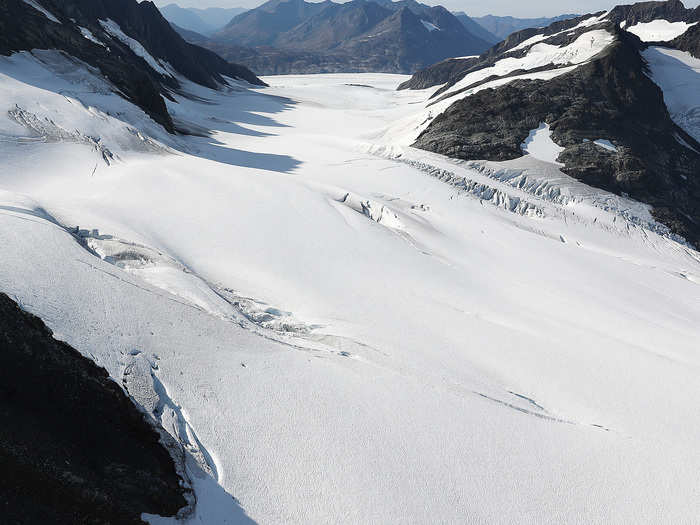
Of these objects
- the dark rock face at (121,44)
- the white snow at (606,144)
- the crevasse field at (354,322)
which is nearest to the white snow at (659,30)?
the white snow at (606,144)

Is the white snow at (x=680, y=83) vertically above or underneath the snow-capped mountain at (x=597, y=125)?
above

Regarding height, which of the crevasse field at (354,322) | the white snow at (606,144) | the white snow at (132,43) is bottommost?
the crevasse field at (354,322)

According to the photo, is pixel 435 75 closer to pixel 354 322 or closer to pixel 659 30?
pixel 659 30

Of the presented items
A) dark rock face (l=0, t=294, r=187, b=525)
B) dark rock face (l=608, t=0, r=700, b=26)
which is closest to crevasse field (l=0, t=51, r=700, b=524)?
dark rock face (l=0, t=294, r=187, b=525)

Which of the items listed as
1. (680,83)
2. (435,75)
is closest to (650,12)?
(435,75)

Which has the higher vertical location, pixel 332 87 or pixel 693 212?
pixel 332 87

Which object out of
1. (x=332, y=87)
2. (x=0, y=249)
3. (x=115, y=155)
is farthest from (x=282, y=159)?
(x=332, y=87)

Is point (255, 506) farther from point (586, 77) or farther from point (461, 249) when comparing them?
point (586, 77)

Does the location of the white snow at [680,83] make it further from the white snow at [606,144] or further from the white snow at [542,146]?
the white snow at [542,146]
